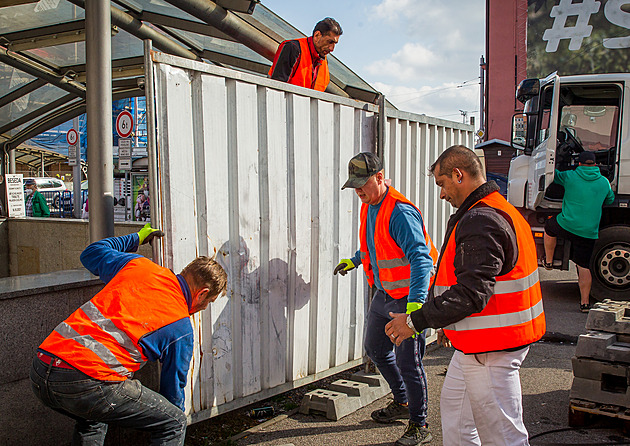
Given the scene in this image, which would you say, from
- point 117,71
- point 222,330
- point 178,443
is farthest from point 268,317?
point 117,71

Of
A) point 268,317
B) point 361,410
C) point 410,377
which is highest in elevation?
point 268,317

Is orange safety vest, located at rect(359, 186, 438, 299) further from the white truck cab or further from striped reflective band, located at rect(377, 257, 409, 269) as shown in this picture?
the white truck cab

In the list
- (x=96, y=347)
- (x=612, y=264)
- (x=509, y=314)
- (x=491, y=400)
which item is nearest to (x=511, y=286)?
(x=509, y=314)

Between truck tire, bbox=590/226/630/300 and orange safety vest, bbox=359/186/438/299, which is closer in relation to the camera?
orange safety vest, bbox=359/186/438/299

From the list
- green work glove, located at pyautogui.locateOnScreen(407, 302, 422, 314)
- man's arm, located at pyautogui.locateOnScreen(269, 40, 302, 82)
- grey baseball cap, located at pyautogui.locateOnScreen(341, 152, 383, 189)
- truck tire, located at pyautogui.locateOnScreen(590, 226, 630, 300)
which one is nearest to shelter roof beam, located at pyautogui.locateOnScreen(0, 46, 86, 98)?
man's arm, located at pyautogui.locateOnScreen(269, 40, 302, 82)

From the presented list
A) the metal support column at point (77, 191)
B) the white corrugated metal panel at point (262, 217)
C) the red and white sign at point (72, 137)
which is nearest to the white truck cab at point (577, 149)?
the white corrugated metal panel at point (262, 217)

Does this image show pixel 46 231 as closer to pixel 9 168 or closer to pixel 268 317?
pixel 9 168

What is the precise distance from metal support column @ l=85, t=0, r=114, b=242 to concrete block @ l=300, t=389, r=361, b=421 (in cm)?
190

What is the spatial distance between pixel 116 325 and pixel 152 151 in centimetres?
112

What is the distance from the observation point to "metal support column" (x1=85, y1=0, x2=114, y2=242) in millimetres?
Answer: 3723

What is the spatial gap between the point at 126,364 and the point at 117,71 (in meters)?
8.67

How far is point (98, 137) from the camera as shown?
12.4ft

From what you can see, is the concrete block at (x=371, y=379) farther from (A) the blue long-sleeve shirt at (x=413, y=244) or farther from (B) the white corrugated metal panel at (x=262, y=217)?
(A) the blue long-sleeve shirt at (x=413, y=244)

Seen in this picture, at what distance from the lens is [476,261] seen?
8.52 ft
